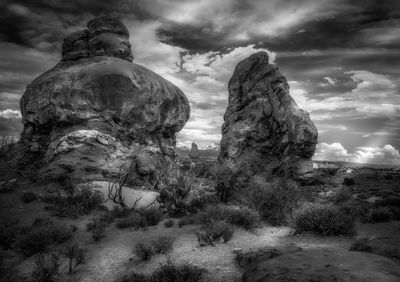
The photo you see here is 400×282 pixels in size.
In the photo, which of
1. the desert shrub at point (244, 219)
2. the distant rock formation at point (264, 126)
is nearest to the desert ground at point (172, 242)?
the desert shrub at point (244, 219)

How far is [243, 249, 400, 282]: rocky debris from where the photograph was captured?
5031mm

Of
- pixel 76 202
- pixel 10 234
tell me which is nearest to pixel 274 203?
pixel 76 202

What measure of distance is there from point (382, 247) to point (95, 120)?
72.9 ft

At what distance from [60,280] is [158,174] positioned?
55.7 feet

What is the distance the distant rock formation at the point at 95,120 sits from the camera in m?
21.5

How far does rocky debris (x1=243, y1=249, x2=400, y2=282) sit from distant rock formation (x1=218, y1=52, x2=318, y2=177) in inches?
776

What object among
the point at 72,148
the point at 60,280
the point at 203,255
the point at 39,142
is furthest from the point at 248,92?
the point at 60,280

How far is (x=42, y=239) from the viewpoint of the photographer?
10438 mm

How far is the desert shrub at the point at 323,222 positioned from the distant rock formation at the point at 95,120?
16.3 metres

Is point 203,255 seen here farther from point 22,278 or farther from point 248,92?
point 248,92

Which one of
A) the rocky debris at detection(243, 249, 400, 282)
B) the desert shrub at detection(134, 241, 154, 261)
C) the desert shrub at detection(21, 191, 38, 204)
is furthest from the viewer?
the desert shrub at detection(21, 191, 38, 204)

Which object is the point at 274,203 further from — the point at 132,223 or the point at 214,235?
the point at 132,223

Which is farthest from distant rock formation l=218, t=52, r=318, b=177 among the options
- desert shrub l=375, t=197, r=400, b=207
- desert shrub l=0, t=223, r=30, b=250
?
desert shrub l=0, t=223, r=30, b=250

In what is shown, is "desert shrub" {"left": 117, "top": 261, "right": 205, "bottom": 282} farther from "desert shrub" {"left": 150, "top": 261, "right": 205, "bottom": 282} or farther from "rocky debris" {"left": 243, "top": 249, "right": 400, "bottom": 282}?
"rocky debris" {"left": 243, "top": 249, "right": 400, "bottom": 282}
